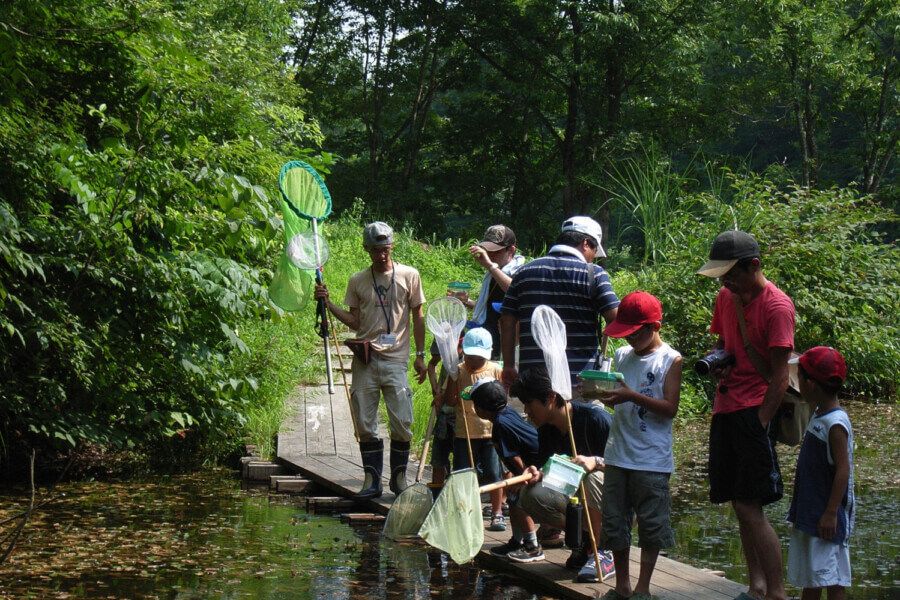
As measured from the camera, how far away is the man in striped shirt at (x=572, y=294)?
5.18 meters

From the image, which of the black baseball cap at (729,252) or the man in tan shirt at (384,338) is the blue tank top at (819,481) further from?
the man in tan shirt at (384,338)

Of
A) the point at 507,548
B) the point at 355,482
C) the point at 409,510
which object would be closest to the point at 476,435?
the point at 409,510

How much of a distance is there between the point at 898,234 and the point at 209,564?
3007cm

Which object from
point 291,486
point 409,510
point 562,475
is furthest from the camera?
point 291,486

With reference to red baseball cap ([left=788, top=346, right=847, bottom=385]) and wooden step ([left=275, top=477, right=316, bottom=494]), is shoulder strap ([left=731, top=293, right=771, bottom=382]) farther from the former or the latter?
wooden step ([left=275, top=477, right=316, bottom=494])

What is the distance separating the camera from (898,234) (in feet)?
103

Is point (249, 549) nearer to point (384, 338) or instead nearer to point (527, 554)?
point (384, 338)

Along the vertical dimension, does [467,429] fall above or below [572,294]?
below

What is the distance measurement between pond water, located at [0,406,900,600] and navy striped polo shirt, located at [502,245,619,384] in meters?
1.24

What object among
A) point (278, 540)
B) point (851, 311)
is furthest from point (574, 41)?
point (278, 540)

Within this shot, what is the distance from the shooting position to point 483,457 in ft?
20.0

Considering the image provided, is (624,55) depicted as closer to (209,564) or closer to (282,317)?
(282,317)

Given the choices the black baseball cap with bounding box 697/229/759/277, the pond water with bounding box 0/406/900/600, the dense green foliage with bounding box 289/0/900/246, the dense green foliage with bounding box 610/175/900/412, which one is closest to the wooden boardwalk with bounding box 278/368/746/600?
the pond water with bounding box 0/406/900/600

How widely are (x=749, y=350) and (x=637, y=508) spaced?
861mm
